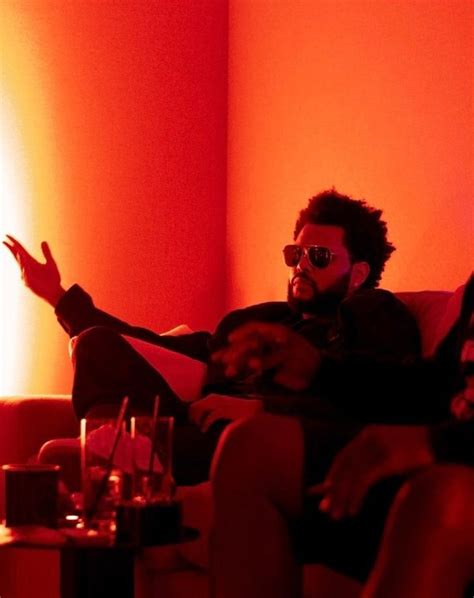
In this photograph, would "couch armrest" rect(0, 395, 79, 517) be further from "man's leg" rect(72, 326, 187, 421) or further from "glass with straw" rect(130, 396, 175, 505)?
"glass with straw" rect(130, 396, 175, 505)

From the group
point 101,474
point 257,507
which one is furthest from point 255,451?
point 101,474

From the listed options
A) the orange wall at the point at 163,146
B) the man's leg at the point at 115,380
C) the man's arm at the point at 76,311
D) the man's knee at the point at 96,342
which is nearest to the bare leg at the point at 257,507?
the man's leg at the point at 115,380

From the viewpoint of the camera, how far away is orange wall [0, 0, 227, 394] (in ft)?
14.6

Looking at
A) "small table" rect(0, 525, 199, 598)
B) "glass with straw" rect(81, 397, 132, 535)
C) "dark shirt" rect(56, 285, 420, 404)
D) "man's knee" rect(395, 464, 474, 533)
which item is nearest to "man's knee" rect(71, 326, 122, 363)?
"dark shirt" rect(56, 285, 420, 404)

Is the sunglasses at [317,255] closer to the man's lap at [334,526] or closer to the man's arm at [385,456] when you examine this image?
the man's lap at [334,526]

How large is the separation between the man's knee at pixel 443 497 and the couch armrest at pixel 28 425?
1878 millimetres

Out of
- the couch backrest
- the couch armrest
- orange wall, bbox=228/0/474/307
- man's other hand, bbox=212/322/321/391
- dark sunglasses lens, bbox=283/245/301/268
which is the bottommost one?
the couch armrest

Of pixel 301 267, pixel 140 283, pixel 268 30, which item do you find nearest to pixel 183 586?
pixel 301 267

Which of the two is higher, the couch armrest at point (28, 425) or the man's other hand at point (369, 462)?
the man's other hand at point (369, 462)

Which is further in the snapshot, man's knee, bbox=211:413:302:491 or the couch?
the couch

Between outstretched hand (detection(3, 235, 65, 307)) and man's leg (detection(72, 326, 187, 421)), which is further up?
outstretched hand (detection(3, 235, 65, 307))

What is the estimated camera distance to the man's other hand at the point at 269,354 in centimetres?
159

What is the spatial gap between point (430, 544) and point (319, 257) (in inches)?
73.0

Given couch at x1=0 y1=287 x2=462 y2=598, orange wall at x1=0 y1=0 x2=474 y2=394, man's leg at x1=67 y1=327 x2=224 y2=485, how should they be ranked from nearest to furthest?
couch at x1=0 y1=287 x2=462 y2=598
man's leg at x1=67 y1=327 x2=224 y2=485
orange wall at x1=0 y1=0 x2=474 y2=394
